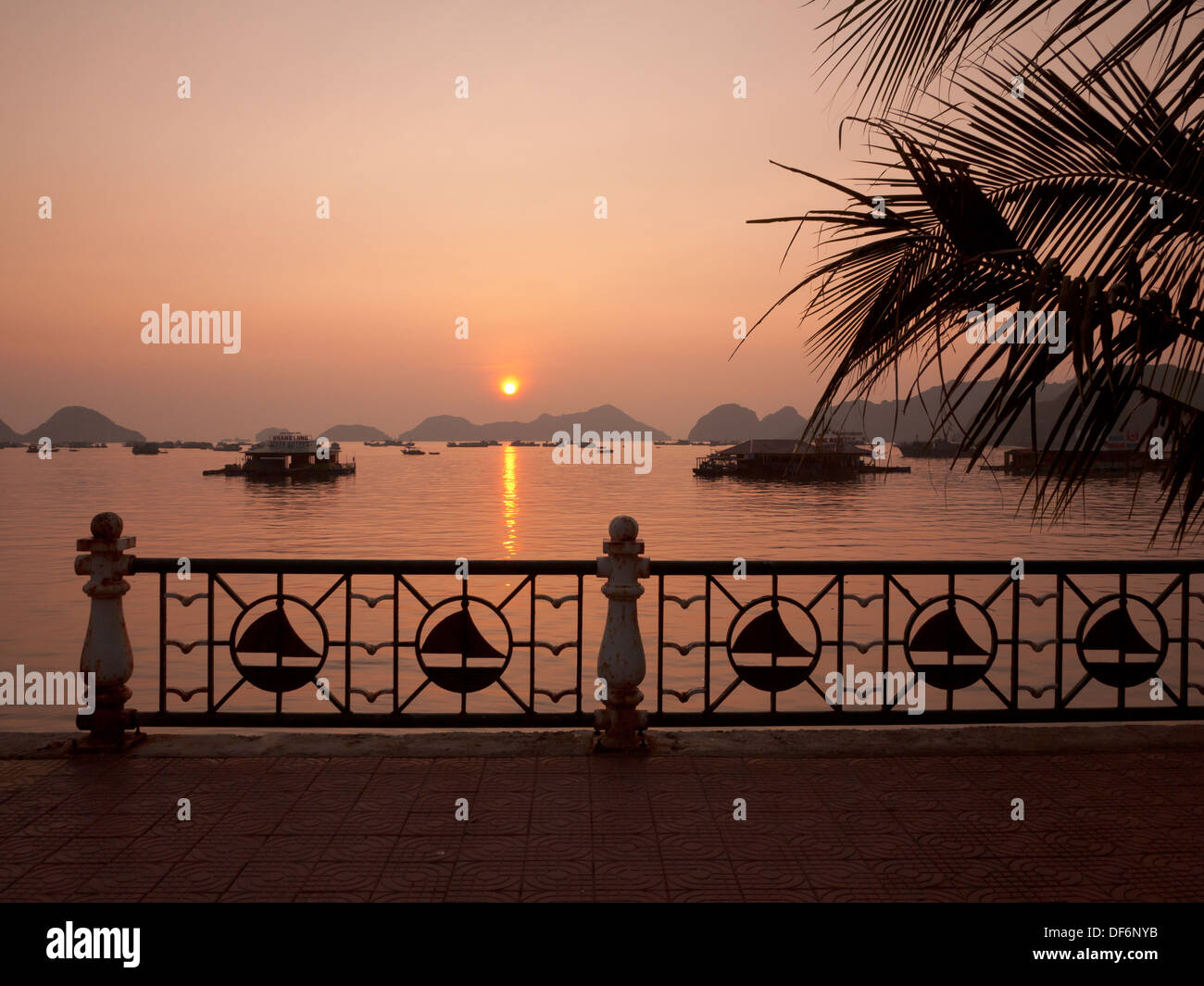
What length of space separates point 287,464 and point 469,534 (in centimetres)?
8762

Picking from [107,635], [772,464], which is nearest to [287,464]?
[772,464]

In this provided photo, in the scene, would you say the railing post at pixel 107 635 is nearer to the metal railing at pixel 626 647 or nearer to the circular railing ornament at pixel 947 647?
the metal railing at pixel 626 647

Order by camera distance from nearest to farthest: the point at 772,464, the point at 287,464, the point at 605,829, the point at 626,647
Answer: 1. the point at 605,829
2. the point at 626,647
3. the point at 772,464
4. the point at 287,464

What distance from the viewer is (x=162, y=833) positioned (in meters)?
4.60

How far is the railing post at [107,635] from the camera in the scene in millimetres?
6035

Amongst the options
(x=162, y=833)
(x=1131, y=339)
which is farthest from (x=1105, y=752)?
(x=162, y=833)

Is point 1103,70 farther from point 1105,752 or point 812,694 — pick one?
point 812,694

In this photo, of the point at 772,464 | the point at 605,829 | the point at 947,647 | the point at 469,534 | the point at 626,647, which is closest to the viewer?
the point at 605,829

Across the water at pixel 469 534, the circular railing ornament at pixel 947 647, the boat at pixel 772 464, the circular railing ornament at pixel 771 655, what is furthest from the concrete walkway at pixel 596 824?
the boat at pixel 772 464

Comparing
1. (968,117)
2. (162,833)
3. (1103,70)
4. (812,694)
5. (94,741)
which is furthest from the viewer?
(812,694)

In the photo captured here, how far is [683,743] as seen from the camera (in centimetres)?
617

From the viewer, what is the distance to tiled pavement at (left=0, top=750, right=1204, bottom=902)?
4055mm

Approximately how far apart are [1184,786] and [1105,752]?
66 centimetres

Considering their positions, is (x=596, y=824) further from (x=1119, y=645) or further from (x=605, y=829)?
(x=1119, y=645)
